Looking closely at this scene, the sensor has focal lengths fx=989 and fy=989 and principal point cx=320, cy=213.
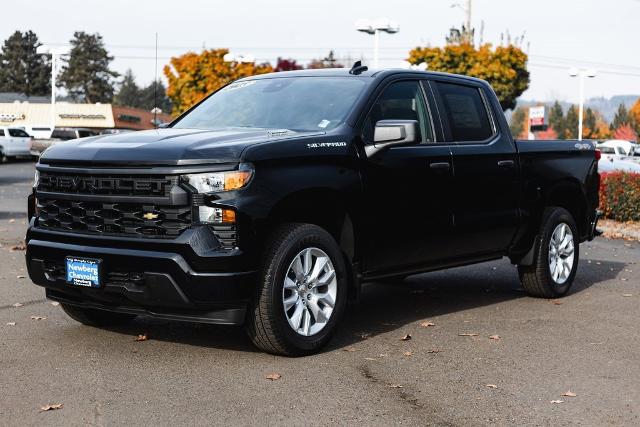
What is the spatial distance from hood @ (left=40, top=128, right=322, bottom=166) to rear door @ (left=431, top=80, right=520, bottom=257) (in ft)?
5.56

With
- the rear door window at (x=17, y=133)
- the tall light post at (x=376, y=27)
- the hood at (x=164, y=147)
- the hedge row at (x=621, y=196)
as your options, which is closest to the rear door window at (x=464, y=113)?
the hood at (x=164, y=147)

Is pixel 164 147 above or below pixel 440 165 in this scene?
above

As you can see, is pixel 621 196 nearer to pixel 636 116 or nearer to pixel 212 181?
pixel 212 181

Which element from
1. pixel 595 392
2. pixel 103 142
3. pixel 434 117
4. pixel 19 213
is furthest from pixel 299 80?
pixel 19 213

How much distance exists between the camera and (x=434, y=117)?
7.89 m

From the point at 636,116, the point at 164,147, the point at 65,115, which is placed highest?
the point at 636,116

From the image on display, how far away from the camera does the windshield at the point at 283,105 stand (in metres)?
7.19

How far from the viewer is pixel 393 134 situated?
6.89 m

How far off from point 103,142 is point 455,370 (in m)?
2.75

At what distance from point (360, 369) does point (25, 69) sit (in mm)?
121311

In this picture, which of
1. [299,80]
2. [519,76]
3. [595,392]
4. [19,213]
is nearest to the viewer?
[595,392]

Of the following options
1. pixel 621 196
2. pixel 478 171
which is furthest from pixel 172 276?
pixel 621 196

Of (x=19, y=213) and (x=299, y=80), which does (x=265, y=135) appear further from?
(x=19, y=213)

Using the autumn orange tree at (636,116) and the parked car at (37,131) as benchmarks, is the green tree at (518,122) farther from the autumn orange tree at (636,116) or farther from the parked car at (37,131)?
the parked car at (37,131)
